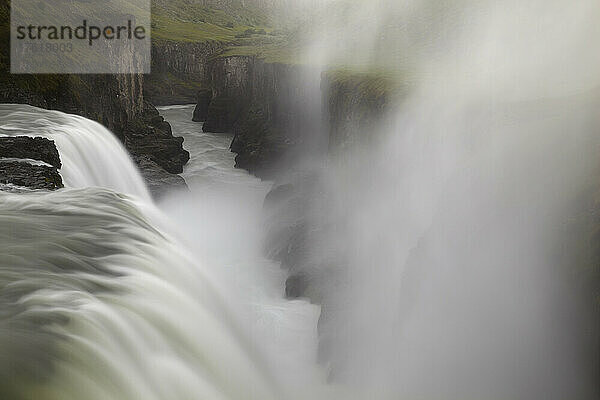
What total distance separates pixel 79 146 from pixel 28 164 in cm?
301

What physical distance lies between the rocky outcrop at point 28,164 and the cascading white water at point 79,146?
3.24 ft

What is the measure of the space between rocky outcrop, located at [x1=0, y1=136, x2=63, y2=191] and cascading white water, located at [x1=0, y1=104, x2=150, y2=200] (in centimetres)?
99

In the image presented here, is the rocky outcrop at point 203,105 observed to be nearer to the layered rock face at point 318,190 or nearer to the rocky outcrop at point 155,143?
the rocky outcrop at point 155,143

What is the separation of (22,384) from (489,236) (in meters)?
4.95

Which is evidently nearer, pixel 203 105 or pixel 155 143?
pixel 155 143

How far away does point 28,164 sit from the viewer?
750 centimetres

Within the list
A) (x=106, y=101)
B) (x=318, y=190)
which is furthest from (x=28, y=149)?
(x=106, y=101)

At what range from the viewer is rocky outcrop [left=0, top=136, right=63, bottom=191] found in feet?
23.1

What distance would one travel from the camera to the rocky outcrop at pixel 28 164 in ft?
23.1

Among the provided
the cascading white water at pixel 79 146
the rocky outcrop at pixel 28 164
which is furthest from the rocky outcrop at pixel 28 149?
the cascading white water at pixel 79 146

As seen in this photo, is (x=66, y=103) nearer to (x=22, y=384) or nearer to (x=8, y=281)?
(x=8, y=281)

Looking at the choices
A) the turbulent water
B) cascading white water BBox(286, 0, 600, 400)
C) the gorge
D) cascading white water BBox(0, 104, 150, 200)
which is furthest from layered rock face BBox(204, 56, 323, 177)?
the turbulent water

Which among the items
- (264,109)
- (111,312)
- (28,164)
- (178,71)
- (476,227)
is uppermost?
(178,71)

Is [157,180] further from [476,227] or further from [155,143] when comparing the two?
[476,227]
